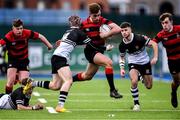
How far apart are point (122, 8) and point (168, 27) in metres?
51.2

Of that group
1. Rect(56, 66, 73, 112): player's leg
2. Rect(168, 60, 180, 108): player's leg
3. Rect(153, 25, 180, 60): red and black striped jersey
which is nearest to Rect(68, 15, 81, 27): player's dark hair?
Rect(56, 66, 73, 112): player's leg

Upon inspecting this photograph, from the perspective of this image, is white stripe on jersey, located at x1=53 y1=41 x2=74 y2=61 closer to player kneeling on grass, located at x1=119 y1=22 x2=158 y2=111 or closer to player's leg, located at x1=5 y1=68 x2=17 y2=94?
player kneeling on grass, located at x1=119 y1=22 x2=158 y2=111

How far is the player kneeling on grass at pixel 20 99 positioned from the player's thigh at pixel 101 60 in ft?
6.00

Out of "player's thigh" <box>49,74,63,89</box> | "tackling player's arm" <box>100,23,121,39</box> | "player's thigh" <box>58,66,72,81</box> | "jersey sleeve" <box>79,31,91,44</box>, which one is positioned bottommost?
"player's thigh" <box>49,74,63,89</box>

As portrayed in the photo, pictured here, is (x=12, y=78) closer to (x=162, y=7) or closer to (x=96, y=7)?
(x=96, y=7)

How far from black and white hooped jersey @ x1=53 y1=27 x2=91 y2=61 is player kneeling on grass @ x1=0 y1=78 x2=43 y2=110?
104 centimetres

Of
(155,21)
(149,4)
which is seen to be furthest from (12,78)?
(149,4)

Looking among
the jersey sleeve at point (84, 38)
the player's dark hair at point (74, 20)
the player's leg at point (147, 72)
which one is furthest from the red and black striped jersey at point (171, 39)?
the player's dark hair at point (74, 20)

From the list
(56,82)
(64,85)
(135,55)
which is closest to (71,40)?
(64,85)

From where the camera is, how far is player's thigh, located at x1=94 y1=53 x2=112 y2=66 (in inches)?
806

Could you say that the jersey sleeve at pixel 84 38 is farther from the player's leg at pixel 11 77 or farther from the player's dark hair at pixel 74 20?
the player's leg at pixel 11 77

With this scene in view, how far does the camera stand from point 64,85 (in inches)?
758

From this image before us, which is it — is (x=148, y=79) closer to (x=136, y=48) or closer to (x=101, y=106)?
(x=136, y=48)

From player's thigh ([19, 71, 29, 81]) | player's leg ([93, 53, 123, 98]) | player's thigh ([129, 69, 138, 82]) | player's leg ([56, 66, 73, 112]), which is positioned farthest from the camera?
player's thigh ([19, 71, 29, 81])
